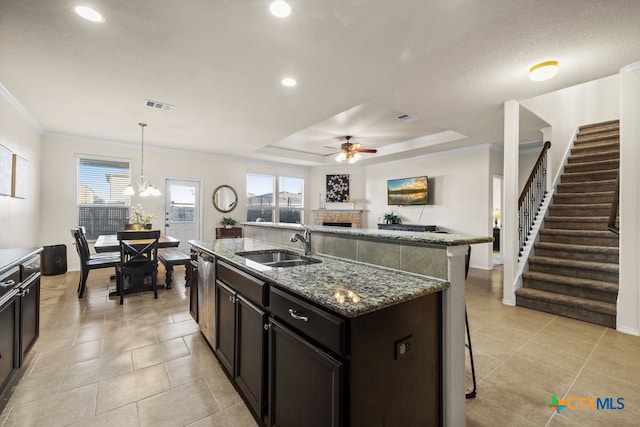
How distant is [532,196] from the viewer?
15.5 ft

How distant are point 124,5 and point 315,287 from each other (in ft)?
7.69

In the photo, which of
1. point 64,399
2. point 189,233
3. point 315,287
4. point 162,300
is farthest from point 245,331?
point 189,233

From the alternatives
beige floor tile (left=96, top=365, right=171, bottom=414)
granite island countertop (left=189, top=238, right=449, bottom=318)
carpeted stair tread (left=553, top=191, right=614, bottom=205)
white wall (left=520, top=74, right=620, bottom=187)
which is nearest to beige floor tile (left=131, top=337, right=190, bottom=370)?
beige floor tile (left=96, top=365, right=171, bottom=414)

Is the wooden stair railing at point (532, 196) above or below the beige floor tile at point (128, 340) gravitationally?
above

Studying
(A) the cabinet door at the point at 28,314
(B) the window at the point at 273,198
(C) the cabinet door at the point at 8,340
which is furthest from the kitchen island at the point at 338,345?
(B) the window at the point at 273,198

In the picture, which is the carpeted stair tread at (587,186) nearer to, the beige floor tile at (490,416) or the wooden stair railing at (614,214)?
the wooden stair railing at (614,214)

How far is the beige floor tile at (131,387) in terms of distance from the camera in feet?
5.81

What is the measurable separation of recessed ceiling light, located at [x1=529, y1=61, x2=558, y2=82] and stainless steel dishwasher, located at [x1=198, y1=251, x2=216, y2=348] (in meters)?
3.47

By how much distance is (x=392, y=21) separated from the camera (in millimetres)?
2088

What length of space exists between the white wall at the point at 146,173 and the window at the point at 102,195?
0.40 ft

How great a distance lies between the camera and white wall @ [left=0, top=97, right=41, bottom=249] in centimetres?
349

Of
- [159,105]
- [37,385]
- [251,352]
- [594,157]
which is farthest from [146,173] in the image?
[594,157]

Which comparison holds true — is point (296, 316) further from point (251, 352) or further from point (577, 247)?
point (577, 247)

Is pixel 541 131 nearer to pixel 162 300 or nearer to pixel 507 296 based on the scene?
pixel 507 296
